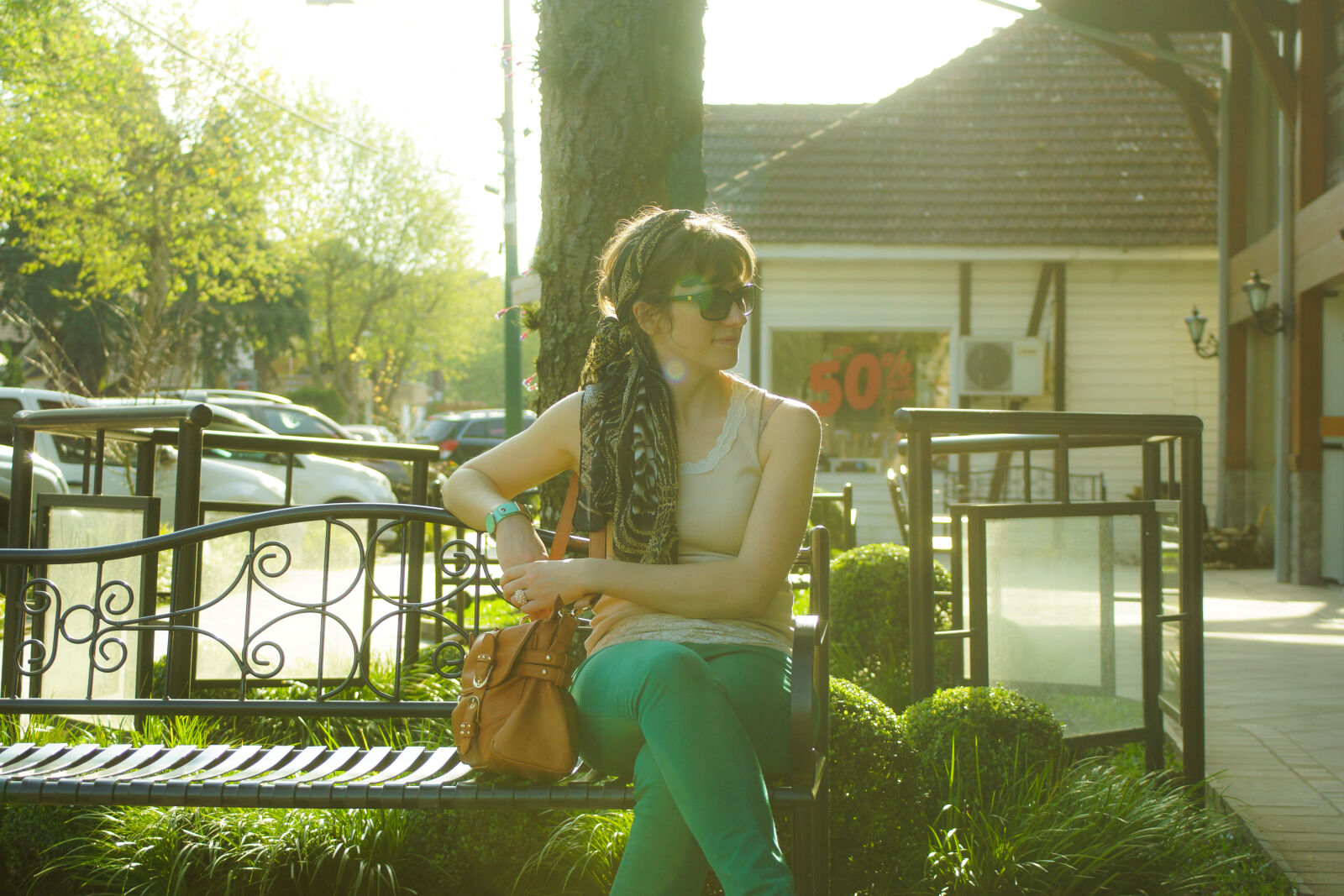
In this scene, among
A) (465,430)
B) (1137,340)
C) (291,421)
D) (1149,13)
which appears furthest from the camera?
(465,430)

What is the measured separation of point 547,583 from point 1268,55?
35.5ft

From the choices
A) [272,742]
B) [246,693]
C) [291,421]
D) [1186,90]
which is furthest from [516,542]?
[291,421]

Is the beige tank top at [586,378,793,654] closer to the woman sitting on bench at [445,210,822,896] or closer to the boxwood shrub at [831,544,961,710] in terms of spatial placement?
the woman sitting on bench at [445,210,822,896]

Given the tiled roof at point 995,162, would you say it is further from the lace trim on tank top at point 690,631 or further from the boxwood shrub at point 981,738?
the lace trim on tank top at point 690,631

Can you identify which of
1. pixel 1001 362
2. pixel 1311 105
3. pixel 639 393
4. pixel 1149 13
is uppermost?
pixel 1149 13

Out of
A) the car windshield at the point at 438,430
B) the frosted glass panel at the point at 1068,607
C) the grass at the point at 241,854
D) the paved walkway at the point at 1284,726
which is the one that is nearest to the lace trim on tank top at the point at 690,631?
the grass at the point at 241,854

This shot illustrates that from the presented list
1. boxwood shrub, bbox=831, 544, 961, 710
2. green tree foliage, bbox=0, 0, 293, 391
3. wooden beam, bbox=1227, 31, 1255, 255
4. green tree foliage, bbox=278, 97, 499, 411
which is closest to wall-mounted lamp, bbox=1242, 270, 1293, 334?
wooden beam, bbox=1227, 31, 1255, 255

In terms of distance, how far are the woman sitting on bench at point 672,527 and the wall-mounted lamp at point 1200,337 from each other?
40.4 ft

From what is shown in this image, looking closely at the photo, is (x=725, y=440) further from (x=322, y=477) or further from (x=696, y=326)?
(x=322, y=477)

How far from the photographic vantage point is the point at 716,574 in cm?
235

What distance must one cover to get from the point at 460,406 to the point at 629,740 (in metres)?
65.2

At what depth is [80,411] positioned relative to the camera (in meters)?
3.78

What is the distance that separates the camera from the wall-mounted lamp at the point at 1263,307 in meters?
10.8

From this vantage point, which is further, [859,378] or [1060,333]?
[859,378]
